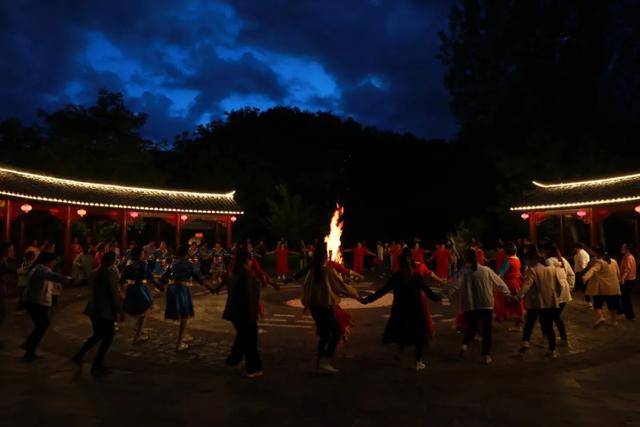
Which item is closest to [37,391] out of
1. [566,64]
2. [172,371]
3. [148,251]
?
[172,371]

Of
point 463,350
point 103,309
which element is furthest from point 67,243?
point 463,350

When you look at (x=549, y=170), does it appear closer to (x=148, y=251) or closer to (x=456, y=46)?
(x=456, y=46)

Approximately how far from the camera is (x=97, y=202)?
2175cm

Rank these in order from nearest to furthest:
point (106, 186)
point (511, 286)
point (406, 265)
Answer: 1. point (406, 265)
2. point (511, 286)
3. point (106, 186)

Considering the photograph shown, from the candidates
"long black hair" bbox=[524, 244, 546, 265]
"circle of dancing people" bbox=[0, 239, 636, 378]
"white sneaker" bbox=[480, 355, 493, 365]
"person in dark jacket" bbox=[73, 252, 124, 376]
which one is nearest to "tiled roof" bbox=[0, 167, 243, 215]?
"circle of dancing people" bbox=[0, 239, 636, 378]

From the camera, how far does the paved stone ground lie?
4.94 meters

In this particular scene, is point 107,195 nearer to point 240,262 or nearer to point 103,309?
point 103,309

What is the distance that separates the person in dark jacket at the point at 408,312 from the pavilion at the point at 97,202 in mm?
14323

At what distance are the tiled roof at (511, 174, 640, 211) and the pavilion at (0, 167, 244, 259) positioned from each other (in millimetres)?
14972

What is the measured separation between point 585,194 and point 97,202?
20481 mm

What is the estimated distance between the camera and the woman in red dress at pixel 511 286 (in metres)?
9.49

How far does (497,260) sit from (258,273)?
6.13m

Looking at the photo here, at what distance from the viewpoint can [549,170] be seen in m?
27.6

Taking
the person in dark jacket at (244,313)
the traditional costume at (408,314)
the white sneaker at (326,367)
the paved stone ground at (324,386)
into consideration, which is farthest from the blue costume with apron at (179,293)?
the traditional costume at (408,314)
